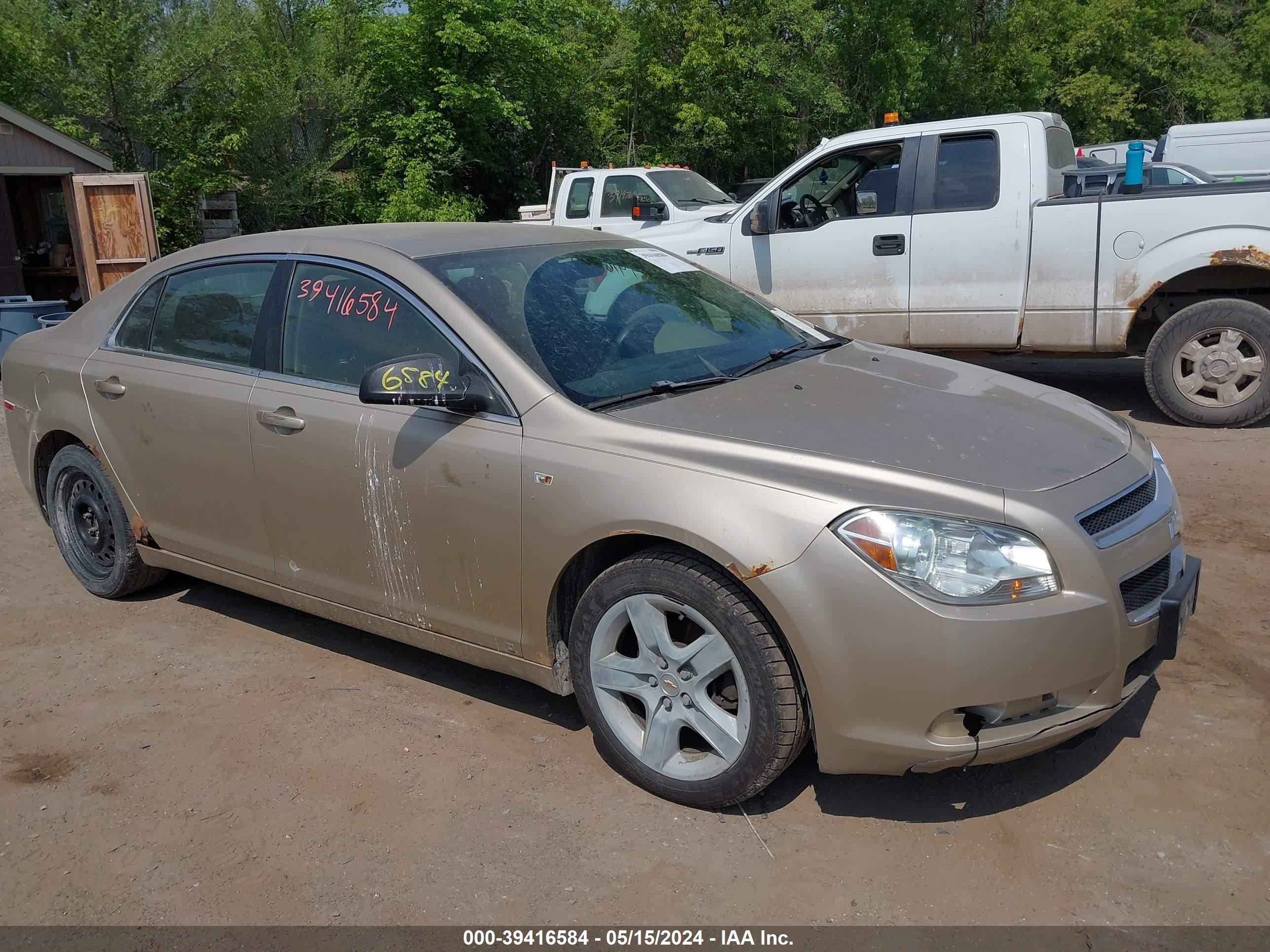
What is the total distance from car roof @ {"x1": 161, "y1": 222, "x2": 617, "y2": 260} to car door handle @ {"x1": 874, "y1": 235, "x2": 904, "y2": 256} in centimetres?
400

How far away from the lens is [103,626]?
4.74m

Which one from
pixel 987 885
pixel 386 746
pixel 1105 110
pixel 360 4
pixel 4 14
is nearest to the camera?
pixel 987 885

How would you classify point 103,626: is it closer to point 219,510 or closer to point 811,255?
point 219,510

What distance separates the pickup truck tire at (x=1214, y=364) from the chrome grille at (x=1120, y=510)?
179 inches

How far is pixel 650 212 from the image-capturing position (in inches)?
446

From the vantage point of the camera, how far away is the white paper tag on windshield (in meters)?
4.34

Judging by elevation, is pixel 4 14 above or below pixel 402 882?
above

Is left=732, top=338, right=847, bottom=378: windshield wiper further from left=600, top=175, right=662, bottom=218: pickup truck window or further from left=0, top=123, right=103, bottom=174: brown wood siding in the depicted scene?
left=0, top=123, right=103, bottom=174: brown wood siding

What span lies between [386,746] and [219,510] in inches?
48.5

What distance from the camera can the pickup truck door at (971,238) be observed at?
7512 mm

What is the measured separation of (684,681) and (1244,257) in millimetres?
5658

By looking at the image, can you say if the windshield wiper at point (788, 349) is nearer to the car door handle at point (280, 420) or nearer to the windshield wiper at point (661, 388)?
the windshield wiper at point (661, 388)

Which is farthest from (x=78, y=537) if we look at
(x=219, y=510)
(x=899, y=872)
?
(x=899, y=872)

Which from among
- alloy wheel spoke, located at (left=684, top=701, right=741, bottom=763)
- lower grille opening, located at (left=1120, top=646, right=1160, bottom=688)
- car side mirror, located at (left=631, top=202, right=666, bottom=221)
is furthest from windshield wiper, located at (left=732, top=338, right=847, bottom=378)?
car side mirror, located at (left=631, top=202, right=666, bottom=221)
